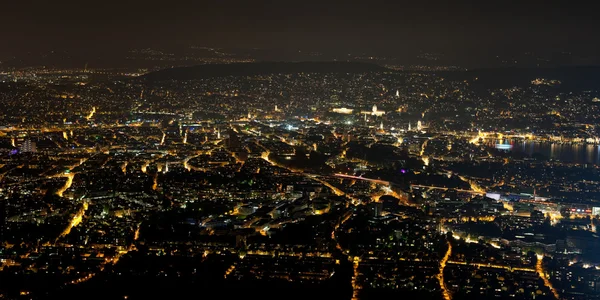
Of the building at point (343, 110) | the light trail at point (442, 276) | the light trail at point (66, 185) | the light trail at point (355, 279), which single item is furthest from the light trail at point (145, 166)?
the building at point (343, 110)

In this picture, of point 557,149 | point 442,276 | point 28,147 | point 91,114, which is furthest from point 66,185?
point 557,149

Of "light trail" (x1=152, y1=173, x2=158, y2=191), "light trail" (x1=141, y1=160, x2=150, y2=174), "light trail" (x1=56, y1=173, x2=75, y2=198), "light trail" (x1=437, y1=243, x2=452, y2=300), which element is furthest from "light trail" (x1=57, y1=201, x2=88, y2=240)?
"light trail" (x1=437, y1=243, x2=452, y2=300)

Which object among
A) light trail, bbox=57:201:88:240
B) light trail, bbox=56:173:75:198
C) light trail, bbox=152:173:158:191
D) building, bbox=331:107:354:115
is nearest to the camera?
light trail, bbox=57:201:88:240

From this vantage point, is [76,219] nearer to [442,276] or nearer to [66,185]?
[66,185]

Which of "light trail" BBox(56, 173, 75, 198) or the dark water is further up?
"light trail" BBox(56, 173, 75, 198)

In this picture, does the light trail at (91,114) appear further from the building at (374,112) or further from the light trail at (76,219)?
the light trail at (76,219)

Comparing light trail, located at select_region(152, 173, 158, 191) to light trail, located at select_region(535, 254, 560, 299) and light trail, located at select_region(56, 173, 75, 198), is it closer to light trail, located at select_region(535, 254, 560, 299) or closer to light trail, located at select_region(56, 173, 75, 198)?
light trail, located at select_region(56, 173, 75, 198)
